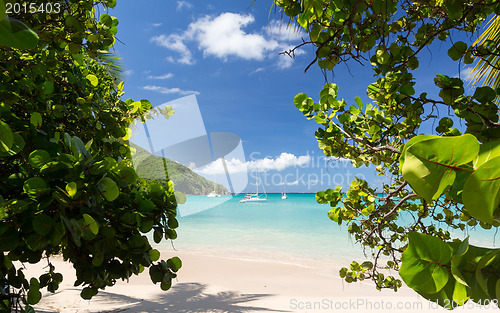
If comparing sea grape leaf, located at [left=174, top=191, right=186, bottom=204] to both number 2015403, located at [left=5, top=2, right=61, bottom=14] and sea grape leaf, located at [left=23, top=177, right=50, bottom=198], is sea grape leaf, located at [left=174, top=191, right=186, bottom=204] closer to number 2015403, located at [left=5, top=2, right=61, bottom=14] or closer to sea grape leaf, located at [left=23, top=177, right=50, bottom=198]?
sea grape leaf, located at [left=23, top=177, right=50, bottom=198]

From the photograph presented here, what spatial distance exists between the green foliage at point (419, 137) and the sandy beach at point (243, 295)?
320 centimetres

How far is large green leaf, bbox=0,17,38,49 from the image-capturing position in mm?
407

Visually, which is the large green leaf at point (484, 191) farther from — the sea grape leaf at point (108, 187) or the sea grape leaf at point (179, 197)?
the sea grape leaf at point (179, 197)

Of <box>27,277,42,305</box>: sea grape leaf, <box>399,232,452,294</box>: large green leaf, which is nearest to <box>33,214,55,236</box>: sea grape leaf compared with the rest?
<box>27,277,42,305</box>: sea grape leaf

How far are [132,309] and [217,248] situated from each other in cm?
1061

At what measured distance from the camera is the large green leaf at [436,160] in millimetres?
311

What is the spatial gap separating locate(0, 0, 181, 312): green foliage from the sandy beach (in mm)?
4159

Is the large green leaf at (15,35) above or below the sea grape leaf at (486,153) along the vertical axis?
above

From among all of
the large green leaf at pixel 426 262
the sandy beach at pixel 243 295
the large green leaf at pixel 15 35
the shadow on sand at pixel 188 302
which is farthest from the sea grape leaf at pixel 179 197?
the shadow on sand at pixel 188 302

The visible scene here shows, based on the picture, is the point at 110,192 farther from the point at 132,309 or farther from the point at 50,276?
the point at 132,309

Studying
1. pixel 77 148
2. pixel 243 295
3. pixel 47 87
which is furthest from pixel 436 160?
pixel 243 295

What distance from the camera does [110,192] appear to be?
97cm

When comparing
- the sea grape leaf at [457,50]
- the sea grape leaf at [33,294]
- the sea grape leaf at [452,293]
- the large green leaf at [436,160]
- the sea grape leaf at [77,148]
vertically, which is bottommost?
the sea grape leaf at [33,294]

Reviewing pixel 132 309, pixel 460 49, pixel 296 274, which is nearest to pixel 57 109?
pixel 460 49
